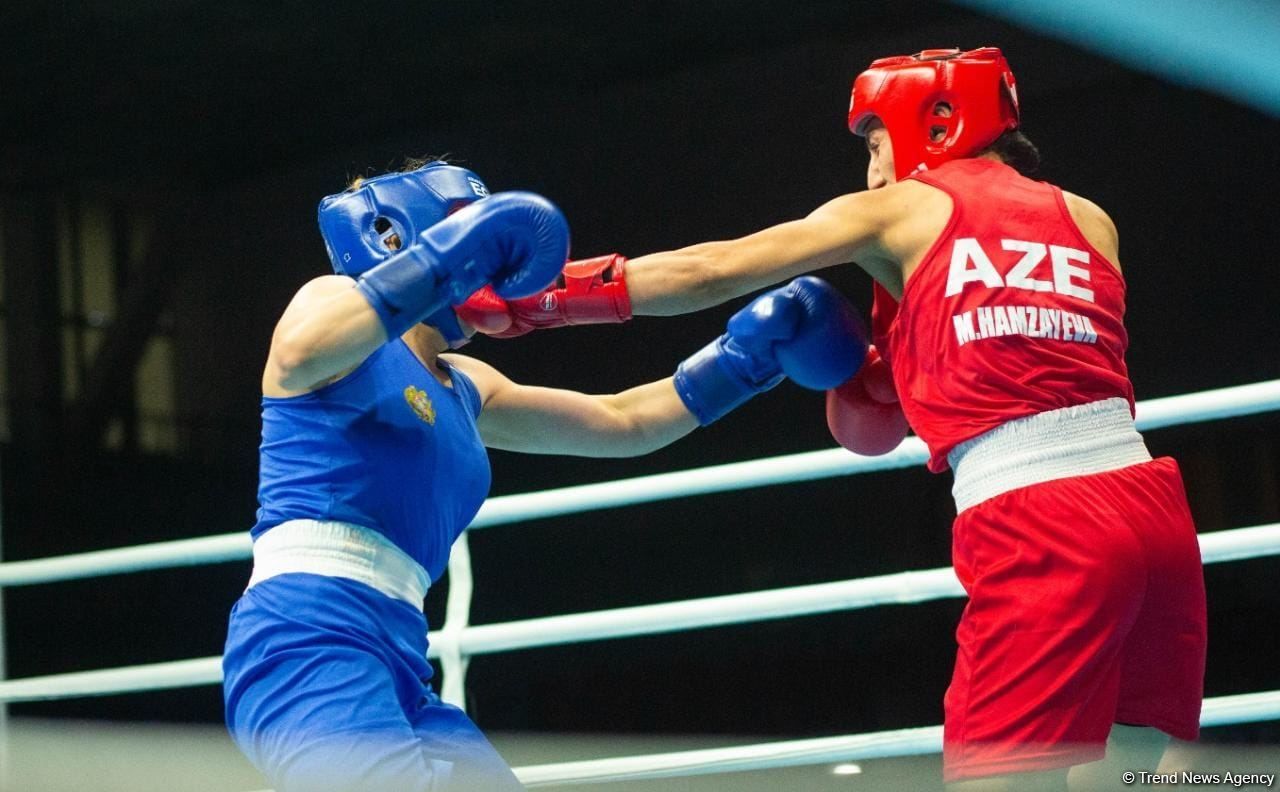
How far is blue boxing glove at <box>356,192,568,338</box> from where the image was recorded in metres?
1.85

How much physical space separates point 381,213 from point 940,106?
2.64ft

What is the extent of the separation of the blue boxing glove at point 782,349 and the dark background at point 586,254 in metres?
4.55

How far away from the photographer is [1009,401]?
1.95 metres

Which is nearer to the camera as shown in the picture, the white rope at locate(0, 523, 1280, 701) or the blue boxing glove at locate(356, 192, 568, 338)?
the blue boxing glove at locate(356, 192, 568, 338)

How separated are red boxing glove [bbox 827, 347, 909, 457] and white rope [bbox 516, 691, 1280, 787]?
0.55m

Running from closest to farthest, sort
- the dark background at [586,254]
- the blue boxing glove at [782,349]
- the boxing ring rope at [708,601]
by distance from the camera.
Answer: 1. the blue boxing glove at [782,349]
2. the boxing ring rope at [708,601]
3. the dark background at [586,254]

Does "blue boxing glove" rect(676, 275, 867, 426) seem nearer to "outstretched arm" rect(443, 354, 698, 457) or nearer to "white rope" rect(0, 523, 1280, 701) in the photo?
"outstretched arm" rect(443, 354, 698, 457)

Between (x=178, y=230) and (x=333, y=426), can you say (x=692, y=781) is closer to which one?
(x=333, y=426)

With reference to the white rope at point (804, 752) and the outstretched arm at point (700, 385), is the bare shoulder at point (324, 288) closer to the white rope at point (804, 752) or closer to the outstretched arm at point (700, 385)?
the outstretched arm at point (700, 385)

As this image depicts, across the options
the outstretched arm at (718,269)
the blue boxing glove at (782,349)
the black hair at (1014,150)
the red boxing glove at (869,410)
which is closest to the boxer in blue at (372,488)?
the outstretched arm at (718,269)

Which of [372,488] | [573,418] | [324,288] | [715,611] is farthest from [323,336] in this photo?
[715,611]

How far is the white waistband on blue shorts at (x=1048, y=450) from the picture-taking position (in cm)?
192

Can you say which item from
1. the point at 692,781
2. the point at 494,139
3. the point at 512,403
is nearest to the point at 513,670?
the point at 494,139

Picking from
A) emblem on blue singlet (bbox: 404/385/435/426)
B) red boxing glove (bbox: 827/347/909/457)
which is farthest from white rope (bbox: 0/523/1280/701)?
emblem on blue singlet (bbox: 404/385/435/426)
